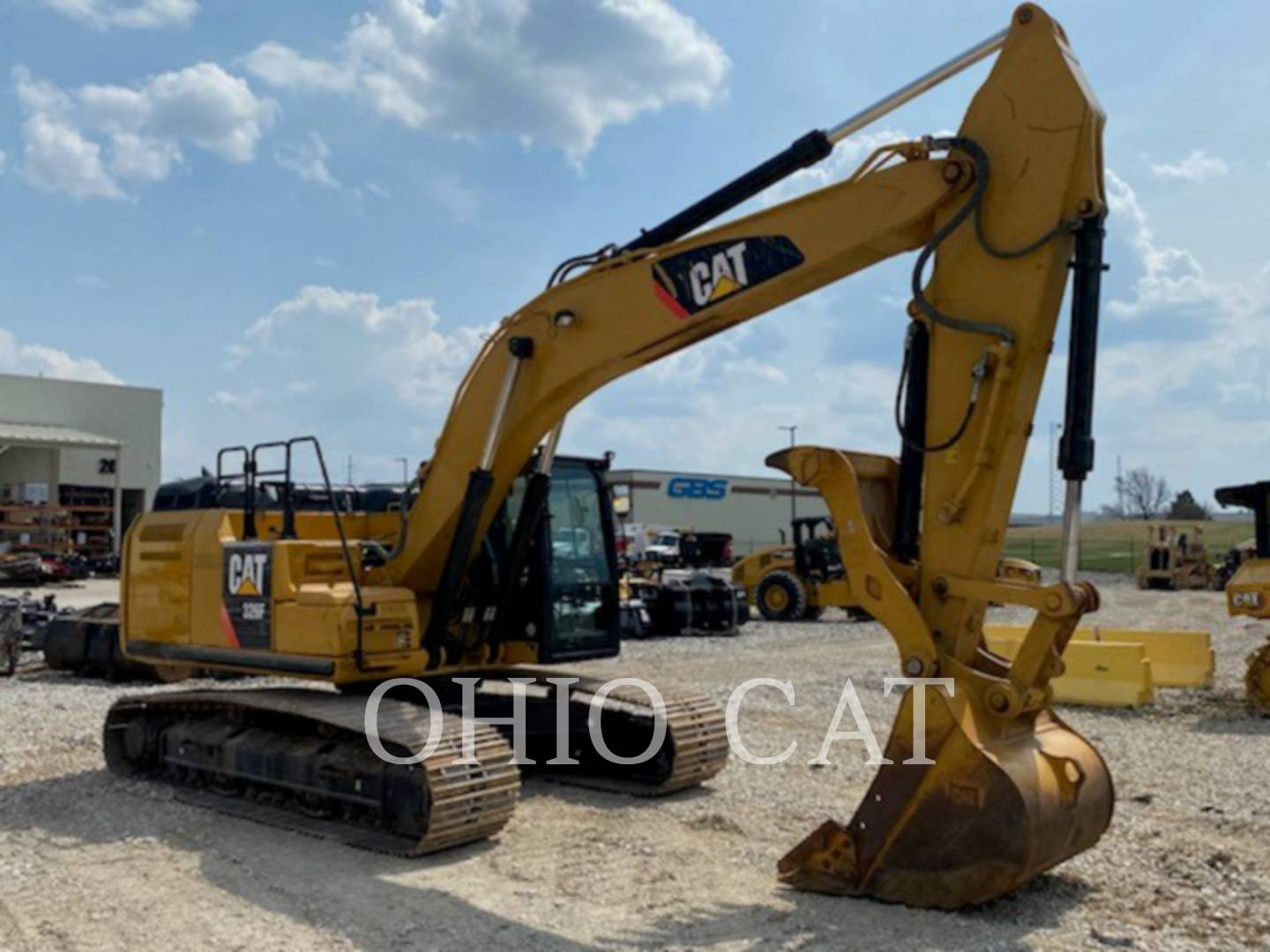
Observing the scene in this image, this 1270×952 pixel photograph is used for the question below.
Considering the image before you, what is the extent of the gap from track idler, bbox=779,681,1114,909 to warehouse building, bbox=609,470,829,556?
5676 cm

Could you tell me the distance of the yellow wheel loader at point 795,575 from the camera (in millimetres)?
24297

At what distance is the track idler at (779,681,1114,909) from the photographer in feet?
19.8

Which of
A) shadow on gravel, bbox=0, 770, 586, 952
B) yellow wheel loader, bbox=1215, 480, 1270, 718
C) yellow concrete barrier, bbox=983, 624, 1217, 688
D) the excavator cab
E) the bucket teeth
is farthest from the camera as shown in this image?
yellow concrete barrier, bbox=983, 624, 1217, 688

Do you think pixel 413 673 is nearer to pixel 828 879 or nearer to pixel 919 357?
pixel 828 879

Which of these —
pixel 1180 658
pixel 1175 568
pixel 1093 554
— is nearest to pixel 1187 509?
pixel 1093 554

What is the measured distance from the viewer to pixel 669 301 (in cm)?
784

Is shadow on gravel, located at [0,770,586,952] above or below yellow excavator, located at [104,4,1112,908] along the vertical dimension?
below

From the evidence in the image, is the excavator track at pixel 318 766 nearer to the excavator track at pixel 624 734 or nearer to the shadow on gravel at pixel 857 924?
the excavator track at pixel 624 734

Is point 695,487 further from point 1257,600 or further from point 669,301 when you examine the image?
point 669,301

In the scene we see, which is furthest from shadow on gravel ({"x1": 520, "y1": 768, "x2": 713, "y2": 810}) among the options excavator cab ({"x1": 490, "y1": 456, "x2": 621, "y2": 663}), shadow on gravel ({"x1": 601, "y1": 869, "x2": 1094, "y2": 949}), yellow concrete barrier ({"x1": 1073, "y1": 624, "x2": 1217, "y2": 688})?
yellow concrete barrier ({"x1": 1073, "y1": 624, "x2": 1217, "y2": 688})

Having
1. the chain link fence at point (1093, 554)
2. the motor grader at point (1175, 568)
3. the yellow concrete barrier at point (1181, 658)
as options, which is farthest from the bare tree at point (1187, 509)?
the yellow concrete barrier at point (1181, 658)

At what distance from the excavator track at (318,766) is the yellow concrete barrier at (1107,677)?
26.4 feet

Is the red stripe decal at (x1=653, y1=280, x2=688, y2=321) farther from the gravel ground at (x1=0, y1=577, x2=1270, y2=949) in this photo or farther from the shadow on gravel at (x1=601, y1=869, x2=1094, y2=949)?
the shadow on gravel at (x1=601, y1=869, x2=1094, y2=949)

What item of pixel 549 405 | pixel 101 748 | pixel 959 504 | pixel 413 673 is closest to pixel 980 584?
pixel 959 504
